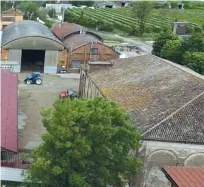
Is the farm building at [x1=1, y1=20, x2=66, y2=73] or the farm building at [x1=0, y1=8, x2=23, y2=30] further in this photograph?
the farm building at [x1=0, y1=8, x2=23, y2=30]

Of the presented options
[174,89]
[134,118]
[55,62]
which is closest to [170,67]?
[174,89]

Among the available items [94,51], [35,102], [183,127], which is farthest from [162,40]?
[183,127]

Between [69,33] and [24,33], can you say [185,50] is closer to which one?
[69,33]

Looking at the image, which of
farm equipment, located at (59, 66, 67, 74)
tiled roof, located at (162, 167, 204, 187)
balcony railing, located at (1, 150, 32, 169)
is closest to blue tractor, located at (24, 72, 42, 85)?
farm equipment, located at (59, 66, 67, 74)

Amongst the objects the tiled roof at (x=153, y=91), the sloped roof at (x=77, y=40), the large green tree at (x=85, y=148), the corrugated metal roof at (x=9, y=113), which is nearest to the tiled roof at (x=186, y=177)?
the large green tree at (x=85, y=148)

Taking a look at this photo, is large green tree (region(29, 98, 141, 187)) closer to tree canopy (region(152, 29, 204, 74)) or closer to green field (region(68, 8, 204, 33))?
tree canopy (region(152, 29, 204, 74))

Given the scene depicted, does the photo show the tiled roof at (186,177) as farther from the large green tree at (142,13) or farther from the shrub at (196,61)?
the large green tree at (142,13)
